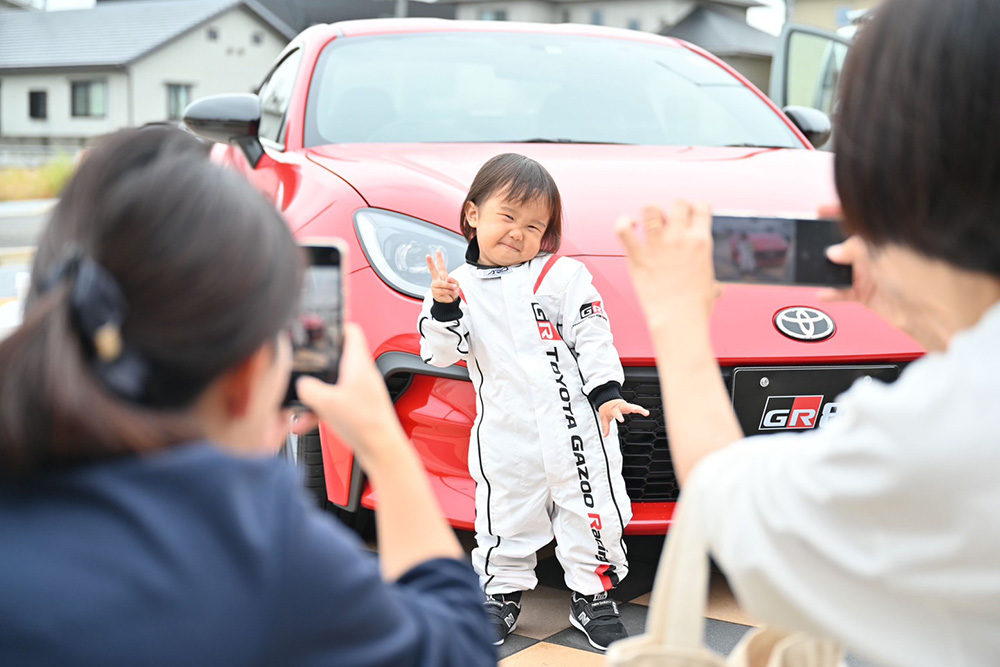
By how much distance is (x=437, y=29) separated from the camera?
4348 millimetres

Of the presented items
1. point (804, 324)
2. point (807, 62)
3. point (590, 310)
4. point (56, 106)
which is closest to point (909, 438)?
point (590, 310)

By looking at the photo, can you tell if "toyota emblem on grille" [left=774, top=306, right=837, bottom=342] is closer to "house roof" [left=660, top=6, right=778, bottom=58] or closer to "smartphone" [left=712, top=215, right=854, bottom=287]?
"smartphone" [left=712, top=215, right=854, bottom=287]

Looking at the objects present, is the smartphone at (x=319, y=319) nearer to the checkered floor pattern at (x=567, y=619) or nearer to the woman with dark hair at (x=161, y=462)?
the woman with dark hair at (x=161, y=462)

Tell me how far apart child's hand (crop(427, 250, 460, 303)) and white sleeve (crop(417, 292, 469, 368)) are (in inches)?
0.8

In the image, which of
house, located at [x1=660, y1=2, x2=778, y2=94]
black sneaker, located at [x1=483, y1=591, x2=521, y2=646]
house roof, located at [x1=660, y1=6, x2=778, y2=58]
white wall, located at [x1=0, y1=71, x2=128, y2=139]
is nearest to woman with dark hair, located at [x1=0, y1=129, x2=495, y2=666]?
black sneaker, located at [x1=483, y1=591, x2=521, y2=646]

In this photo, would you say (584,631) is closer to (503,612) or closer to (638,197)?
(503,612)

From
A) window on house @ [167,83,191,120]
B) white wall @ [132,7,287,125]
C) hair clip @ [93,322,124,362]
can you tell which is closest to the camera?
hair clip @ [93,322,124,362]

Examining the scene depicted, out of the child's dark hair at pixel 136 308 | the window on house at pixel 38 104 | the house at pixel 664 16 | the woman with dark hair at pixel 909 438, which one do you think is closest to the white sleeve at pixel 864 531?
the woman with dark hair at pixel 909 438

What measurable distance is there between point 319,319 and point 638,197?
2.06 metres

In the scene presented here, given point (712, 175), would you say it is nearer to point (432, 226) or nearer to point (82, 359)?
point (432, 226)

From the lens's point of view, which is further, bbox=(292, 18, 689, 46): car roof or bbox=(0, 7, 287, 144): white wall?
bbox=(0, 7, 287, 144): white wall

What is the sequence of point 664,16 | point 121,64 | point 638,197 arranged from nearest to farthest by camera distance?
point 638,197 < point 121,64 < point 664,16

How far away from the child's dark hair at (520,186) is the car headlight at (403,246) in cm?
9

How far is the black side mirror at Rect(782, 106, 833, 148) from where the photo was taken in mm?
4465
